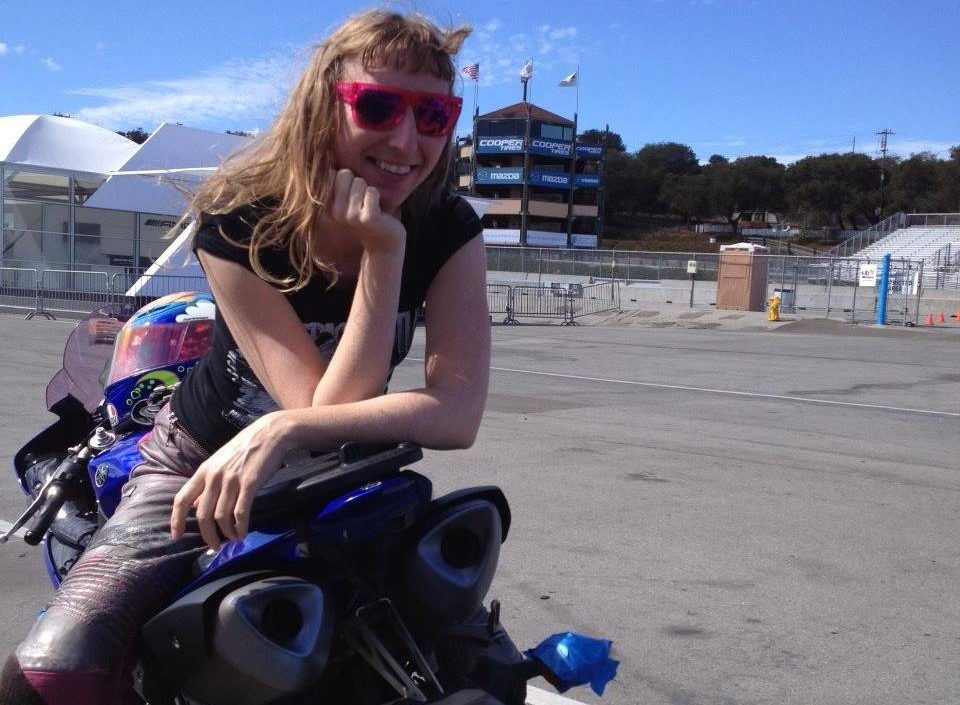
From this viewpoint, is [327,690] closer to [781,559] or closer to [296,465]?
[296,465]

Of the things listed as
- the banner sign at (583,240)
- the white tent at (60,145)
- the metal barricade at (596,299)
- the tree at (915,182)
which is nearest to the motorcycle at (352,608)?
the white tent at (60,145)

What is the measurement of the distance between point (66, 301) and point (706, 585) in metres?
22.7

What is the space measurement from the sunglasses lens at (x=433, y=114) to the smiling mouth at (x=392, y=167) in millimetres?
87

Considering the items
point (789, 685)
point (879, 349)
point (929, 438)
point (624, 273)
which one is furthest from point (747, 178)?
point (789, 685)

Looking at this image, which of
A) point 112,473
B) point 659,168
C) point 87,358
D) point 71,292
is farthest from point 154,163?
point 659,168

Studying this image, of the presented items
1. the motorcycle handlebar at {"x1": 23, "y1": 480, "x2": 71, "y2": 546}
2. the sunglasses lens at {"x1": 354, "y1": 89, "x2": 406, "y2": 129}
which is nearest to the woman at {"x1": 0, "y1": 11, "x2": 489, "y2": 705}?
the sunglasses lens at {"x1": 354, "y1": 89, "x2": 406, "y2": 129}

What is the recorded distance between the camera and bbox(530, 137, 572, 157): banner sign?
105500mm

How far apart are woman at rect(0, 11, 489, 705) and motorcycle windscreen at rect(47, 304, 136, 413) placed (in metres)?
1.35

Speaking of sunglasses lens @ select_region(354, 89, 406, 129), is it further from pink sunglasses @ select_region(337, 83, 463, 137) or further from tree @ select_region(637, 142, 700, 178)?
tree @ select_region(637, 142, 700, 178)

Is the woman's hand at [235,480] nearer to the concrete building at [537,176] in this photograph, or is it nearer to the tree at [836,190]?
the tree at [836,190]

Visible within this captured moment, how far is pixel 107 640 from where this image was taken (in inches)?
76.4

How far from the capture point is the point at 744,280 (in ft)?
119

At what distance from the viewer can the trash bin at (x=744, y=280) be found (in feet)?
118

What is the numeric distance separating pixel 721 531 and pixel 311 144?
4.37 m
